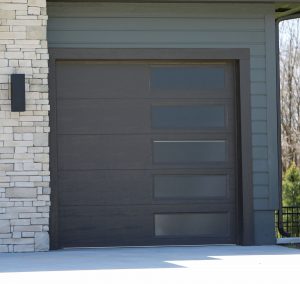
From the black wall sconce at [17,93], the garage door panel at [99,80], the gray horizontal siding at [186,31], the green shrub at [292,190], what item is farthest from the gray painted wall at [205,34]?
the green shrub at [292,190]

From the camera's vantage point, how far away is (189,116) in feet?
40.1

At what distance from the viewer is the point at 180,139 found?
12141 millimetres

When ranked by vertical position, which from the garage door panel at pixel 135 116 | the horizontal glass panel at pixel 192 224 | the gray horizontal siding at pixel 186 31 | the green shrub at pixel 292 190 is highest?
the gray horizontal siding at pixel 186 31

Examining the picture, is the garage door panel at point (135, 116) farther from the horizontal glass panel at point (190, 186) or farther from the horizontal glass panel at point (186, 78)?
the horizontal glass panel at point (190, 186)

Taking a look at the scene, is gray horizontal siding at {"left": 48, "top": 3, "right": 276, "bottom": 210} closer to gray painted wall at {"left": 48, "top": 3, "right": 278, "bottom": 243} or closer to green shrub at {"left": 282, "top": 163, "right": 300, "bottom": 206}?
gray painted wall at {"left": 48, "top": 3, "right": 278, "bottom": 243}

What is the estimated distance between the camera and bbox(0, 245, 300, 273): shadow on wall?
9.49 m

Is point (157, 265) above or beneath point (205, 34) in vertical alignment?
beneath

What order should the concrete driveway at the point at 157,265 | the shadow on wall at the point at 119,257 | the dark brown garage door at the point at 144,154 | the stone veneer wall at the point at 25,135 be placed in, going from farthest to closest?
the dark brown garage door at the point at 144,154, the stone veneer wall at the point at 25,135, the shadow on wall at the point at 119,257, the concrete driveway at the point at 157,265

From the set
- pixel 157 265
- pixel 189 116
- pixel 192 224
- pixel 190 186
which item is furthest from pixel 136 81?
pixel 157 265

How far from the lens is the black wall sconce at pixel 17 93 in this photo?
11.5m

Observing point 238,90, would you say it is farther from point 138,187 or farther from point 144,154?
point 138,187

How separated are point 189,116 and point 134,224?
156 centimetres

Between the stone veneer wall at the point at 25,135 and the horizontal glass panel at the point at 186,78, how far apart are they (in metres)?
1.48

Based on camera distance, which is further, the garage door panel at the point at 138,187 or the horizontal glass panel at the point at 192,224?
the horizontal glass panel at the point at 192,224
